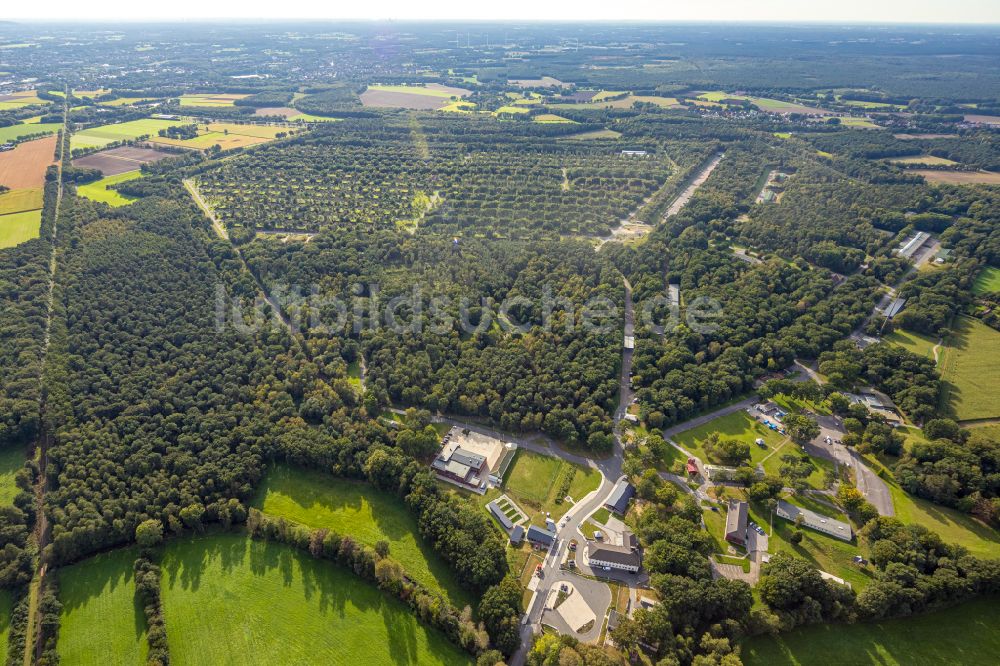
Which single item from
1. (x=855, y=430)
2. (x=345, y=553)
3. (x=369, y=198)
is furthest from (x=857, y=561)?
(x=369, y=198)

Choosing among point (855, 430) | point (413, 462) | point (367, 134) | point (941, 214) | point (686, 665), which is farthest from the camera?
point (367, 134)

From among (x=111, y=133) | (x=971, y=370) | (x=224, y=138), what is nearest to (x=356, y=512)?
(x=971, y=370)

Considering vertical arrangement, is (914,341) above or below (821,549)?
above

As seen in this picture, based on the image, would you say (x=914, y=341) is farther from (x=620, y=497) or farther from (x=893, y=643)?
(x=620, y=497)

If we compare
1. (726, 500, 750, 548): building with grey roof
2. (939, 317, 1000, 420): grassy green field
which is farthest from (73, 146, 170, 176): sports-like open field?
(939, 317, 1000, 420): grassy green field

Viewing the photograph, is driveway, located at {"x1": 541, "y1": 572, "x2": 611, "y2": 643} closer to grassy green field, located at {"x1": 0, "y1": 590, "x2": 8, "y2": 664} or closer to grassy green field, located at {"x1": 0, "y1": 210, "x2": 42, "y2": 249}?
grassy green field, located at {"x1": 0, "y1": 590, "x2": 8, "y2": 664}

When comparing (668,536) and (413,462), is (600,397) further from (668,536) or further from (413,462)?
(413,462)
